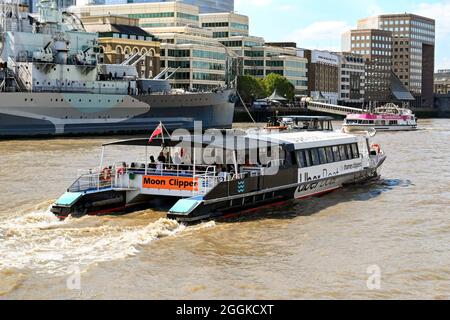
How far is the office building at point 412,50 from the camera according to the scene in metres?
188

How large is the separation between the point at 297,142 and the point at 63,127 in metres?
37.7

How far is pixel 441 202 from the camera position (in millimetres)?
22625

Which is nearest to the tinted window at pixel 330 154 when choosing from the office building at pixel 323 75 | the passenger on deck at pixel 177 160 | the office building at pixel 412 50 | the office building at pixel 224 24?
the passenger on deck at pixel 177 160

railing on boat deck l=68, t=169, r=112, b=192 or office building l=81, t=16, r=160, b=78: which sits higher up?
office building l=81, t=16, r=160, b=78

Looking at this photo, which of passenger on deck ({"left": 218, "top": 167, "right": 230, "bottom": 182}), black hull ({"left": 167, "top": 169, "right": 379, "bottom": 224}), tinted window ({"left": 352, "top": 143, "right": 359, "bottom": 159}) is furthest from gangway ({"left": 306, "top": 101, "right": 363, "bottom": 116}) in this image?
passenger on deck ({"left": 218, "top": 167, "right": 230, "bottom": 182})

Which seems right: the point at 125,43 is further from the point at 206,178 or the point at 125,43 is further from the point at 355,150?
the point at 206,178

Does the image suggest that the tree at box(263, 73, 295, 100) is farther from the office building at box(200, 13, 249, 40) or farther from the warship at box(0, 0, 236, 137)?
the warship at box(0, 0, 236, 137)

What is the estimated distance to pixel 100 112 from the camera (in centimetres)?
6006

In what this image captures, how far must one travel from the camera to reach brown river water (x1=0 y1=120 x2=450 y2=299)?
12.9m

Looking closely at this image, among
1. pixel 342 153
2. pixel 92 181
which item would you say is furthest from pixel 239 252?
pixel 342 153

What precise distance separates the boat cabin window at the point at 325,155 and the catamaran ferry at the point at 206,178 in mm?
34

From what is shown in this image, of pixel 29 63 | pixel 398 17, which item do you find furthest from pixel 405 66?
pixel 29 63

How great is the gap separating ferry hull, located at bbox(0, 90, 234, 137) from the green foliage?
124ft
